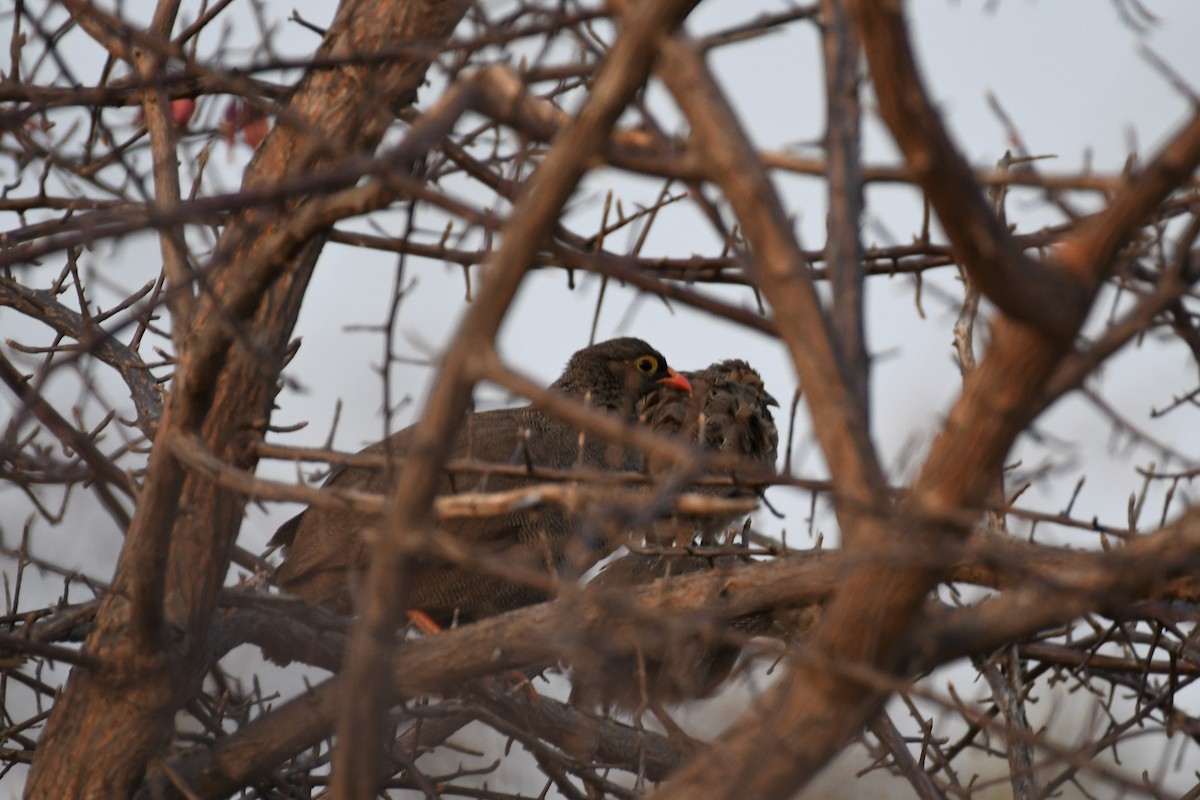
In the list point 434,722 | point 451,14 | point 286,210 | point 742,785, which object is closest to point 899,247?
point 451,14

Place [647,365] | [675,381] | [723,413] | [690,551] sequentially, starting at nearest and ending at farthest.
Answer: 1. [690,551]
2. [723,413]
3. [675,381]
4. [647,365]

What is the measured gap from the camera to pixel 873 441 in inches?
89.6

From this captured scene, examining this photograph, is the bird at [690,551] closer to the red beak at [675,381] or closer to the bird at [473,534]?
the red beak at [675,381]

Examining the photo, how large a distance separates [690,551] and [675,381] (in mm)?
3925

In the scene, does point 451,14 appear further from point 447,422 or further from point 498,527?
point 498,527

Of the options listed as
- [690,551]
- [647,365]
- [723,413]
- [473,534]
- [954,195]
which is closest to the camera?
[954,195]

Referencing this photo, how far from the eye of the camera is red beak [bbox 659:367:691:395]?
8.27m

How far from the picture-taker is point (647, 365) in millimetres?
8570

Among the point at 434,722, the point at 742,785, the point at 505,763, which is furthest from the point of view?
the point at 505,763

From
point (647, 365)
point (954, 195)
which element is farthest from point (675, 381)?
point (954, 195)

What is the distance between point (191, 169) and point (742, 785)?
→ 3.33 metres

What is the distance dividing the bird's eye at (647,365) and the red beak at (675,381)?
0.09m

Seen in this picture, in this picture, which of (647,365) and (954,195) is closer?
(954,195)

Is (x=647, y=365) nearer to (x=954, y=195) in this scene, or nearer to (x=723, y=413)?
(x=723, y=413)
